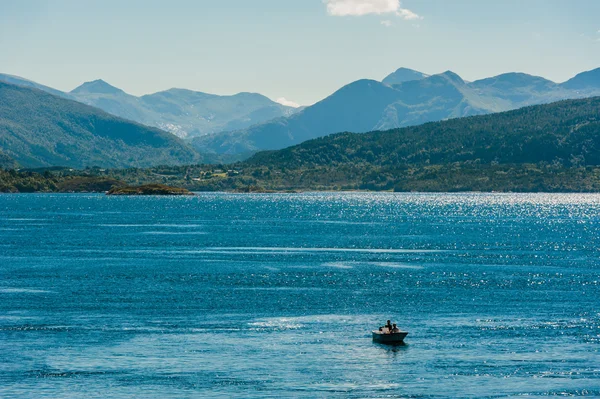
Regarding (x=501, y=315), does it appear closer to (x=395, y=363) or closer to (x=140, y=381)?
(x=395, y=363)

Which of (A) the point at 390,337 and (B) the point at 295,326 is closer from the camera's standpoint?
(A) the point at 390,337

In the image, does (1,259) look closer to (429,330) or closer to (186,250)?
(186,250)

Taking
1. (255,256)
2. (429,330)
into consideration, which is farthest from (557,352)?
(255,256)

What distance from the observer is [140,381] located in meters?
69.5

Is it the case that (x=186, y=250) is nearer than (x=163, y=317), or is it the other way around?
(x=163, y=317)

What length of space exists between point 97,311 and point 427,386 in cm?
4735

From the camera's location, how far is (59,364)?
245 feet

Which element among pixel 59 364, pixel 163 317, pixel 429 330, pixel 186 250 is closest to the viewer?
pixel 59 364

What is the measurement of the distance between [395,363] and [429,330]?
15.0 m

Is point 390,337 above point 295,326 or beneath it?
above

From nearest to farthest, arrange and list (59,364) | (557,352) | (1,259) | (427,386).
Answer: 1. (427,386)
2. (59,364)
3. (557,352)
4. (1,259)

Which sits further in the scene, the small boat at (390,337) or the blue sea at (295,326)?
the small boat at (390,337)

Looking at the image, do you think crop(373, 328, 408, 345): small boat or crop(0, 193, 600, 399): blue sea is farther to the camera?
crop(373, 328, 408, 345): small boat

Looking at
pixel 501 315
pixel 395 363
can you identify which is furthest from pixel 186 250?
pixel 395 363
